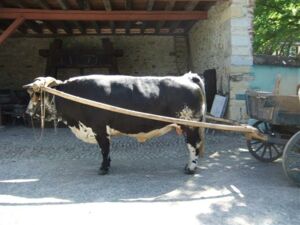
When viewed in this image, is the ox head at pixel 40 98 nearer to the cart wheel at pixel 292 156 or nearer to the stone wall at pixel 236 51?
the cart wheel at pixel 292 156

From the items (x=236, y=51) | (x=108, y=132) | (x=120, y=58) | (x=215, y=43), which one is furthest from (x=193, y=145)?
(x=120, y=58)

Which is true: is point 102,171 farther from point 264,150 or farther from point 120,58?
point 120,58

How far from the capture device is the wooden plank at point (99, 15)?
34.3ft

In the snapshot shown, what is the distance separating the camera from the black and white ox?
19.0 ft

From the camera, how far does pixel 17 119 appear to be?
12906mm

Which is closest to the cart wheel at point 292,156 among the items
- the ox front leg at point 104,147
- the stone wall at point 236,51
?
the ox front leg at point 104,147

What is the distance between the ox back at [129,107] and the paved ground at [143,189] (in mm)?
555

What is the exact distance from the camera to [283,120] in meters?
5.29

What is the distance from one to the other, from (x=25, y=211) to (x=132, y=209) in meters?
1.14

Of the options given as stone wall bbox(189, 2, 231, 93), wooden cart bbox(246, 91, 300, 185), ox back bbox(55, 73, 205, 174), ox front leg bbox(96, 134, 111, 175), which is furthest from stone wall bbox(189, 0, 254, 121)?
ox front leg bbox(96, 134, 111, 175)

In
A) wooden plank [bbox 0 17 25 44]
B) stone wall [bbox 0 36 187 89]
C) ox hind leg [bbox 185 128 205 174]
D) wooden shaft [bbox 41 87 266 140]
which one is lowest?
ox hind leg [bbox 185 128 205 174]

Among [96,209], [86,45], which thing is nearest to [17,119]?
[86,45]

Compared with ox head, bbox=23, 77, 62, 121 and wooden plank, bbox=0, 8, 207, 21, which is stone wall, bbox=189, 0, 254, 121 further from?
ox head, bbox=23, 77, 62, 121

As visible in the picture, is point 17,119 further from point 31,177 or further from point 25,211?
point 25,211
